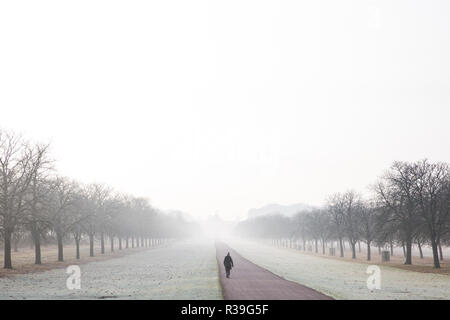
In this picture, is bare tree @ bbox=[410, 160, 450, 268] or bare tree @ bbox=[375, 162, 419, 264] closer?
bare tree @ bbox=[410, 160, 450, 268]

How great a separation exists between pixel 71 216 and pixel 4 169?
17293 millimetres

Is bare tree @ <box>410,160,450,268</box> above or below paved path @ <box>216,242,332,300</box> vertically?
above

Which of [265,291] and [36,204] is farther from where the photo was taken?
[36,204]

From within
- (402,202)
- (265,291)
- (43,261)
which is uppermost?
(402,202)

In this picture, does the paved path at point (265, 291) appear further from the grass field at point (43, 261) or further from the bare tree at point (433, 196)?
the bare tree at point (433, 196)

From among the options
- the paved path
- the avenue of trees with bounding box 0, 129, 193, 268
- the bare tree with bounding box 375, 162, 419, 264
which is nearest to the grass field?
the avenue of trees with bounding box 0, 129, 193, 268

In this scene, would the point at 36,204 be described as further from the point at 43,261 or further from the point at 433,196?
the point at 433,196

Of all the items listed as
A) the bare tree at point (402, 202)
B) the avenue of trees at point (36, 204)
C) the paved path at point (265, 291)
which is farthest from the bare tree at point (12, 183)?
the bare tree at point (402, 202)

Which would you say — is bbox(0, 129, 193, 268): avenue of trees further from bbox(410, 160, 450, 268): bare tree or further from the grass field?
bbox(410, 160, 450, 268): bare tree

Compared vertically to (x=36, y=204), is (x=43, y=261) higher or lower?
lower

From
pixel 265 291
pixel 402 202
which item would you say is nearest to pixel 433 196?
pixel 402 202

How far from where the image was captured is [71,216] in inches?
2387

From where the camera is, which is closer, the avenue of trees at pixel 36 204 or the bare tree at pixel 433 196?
the avenue of trees at pixel 36 204

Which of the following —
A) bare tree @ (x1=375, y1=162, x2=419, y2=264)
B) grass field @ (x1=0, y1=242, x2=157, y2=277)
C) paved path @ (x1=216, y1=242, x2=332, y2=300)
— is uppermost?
bare tree @ (x1=375, y1=162, x2=419, y2=264)
